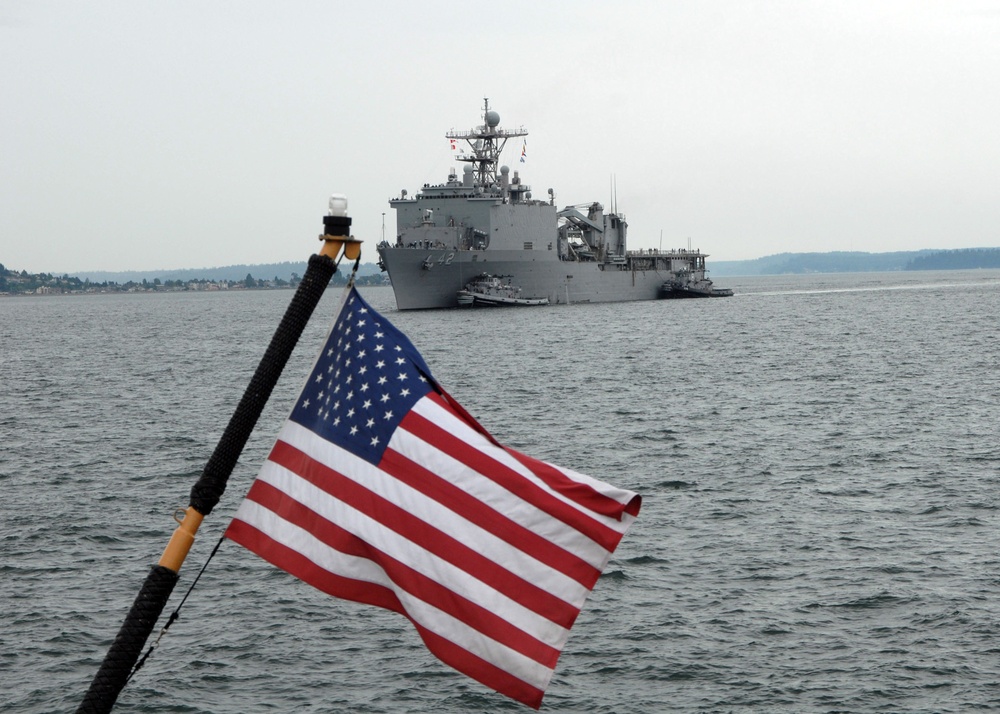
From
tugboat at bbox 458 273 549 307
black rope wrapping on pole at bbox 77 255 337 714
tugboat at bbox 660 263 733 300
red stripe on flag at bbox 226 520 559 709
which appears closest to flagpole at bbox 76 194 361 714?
black rope wrapping on pole at bbox 77 255 337 714

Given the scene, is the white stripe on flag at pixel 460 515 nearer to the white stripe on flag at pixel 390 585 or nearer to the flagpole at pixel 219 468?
the white stripe on flag at pixel 390 585

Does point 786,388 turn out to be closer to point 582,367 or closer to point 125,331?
point 582,367

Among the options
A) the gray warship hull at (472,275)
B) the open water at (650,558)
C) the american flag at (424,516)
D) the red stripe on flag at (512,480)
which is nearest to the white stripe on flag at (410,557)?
the american flag at (424,516)

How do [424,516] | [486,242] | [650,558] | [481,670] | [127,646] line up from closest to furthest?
[127,646] → [481,670] → [424,516] → [650,558] → [486,242]

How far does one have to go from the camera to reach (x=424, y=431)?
19.0ft

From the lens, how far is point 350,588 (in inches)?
226

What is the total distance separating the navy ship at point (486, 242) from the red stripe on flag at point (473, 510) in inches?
3106

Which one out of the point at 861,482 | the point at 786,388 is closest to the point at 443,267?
the point at 786,388

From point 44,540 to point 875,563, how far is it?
1468 cm

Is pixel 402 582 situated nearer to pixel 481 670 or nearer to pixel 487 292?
pixel 481 670

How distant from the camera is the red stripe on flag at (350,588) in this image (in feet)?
18.4

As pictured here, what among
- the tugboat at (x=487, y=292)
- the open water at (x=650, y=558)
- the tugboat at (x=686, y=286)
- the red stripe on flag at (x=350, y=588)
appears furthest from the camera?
the tugboat at (x=686, y=286)

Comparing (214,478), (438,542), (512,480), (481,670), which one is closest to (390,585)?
(438,542)

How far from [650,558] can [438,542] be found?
13868 mm
